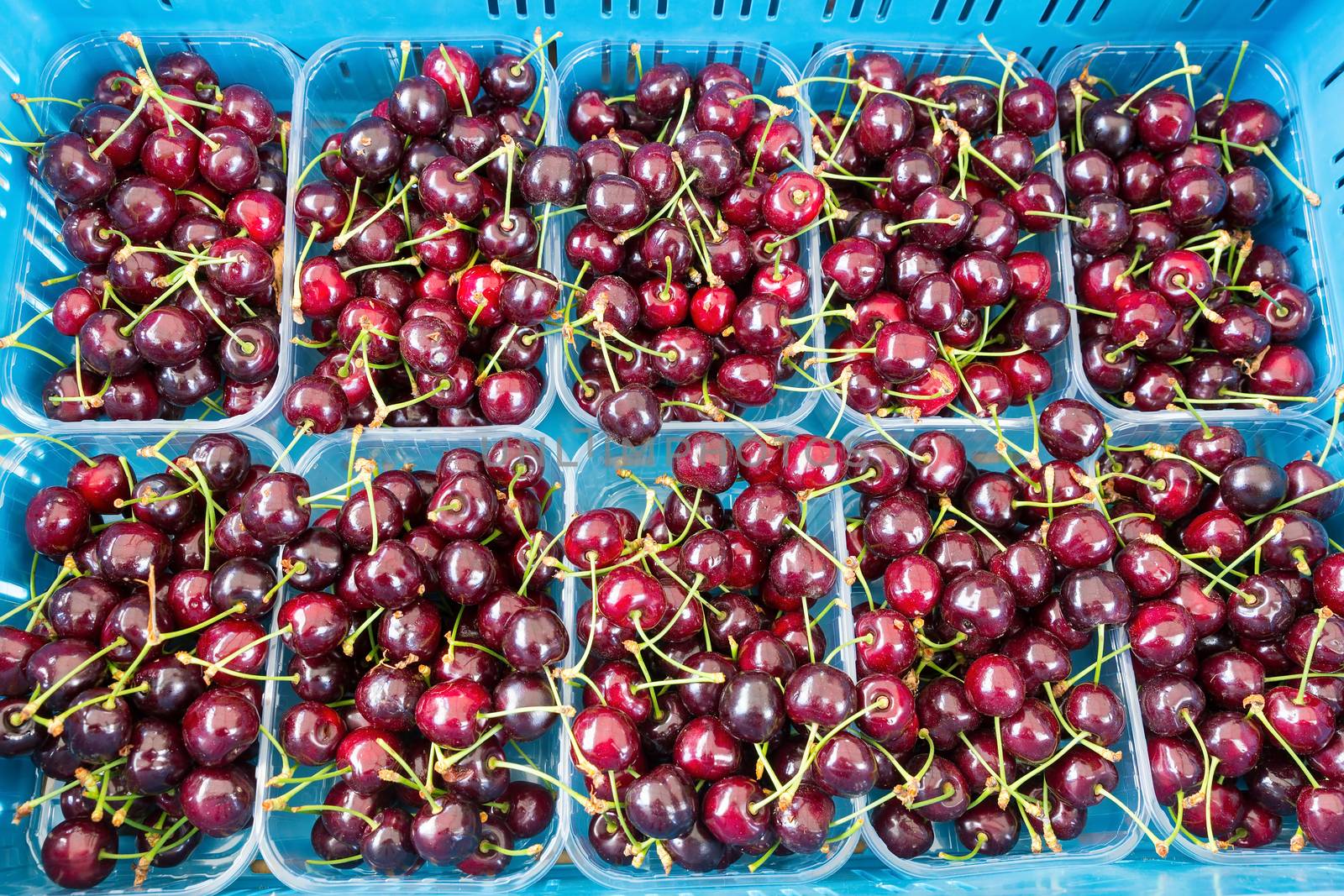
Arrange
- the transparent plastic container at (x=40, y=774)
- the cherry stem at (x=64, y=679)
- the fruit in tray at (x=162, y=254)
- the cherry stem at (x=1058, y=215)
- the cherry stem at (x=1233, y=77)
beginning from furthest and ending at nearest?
the cherry stem at (x=1233, y=77), the cherry stem at (x=1058, y=215), the fruit in tray at (x=162, y=254), the transparent plastic container at (x=40, y=774), the cherry stem at (x=64, y=679)

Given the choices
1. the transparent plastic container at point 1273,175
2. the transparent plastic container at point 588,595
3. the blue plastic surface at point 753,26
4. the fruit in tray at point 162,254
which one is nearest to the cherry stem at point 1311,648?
the transparent plastic container at point 1273,175

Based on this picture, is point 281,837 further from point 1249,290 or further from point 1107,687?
point 1249,290

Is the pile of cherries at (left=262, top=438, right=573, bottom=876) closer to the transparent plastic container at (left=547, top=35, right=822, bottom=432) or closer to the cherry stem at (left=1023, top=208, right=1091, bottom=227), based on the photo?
the transparent plastic container at (left=547, top=35, right=822, bottom=432)

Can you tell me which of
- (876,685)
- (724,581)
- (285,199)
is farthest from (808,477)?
(285,199)

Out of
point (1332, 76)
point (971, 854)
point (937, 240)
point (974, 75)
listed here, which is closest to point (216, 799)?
Answer: point (971, 854)

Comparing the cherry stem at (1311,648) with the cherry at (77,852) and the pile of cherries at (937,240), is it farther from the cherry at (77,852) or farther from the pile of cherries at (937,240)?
the cherry at (77,852)

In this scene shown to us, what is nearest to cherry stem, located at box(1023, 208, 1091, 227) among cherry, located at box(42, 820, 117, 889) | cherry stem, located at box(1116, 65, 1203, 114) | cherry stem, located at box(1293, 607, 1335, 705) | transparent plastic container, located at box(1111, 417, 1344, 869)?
cherry stem, located at box(1116, 65, 1203, 114)
